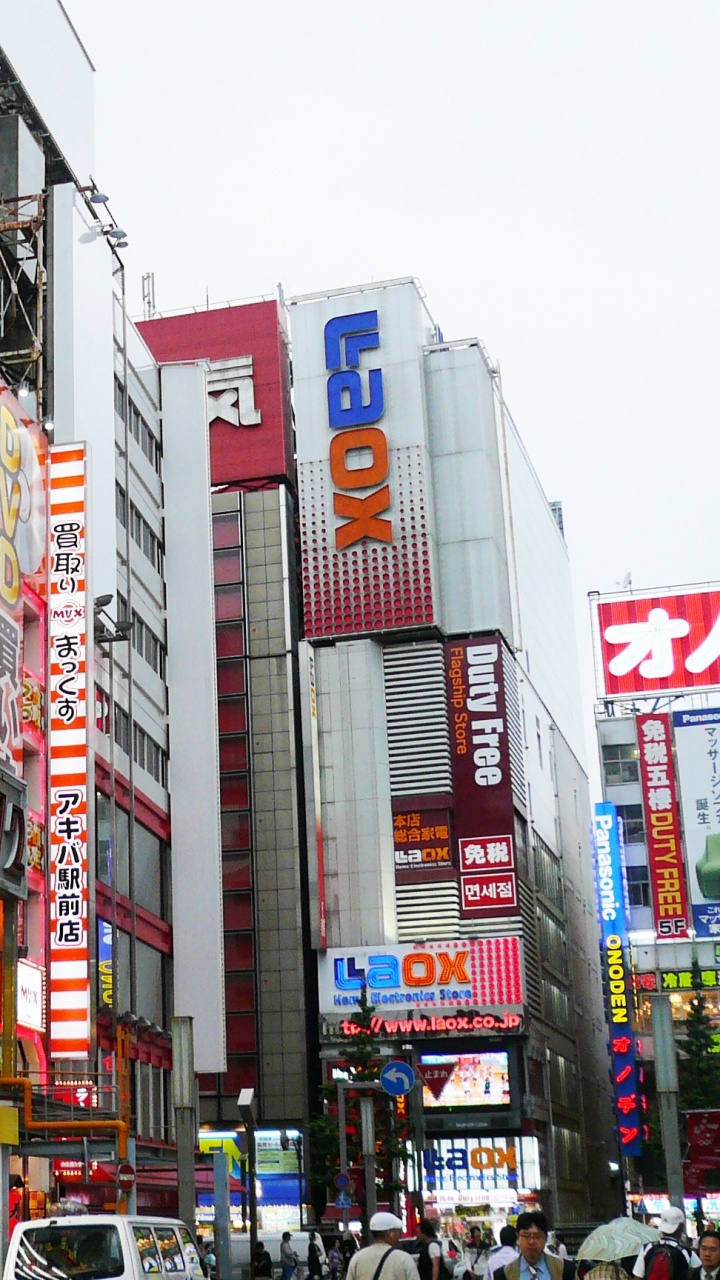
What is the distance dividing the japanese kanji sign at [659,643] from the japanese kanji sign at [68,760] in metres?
46.7

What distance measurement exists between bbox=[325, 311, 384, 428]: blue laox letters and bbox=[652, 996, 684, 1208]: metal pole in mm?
51067

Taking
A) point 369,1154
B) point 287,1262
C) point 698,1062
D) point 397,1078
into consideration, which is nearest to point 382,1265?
point 397,1078

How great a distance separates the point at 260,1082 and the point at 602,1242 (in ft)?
203

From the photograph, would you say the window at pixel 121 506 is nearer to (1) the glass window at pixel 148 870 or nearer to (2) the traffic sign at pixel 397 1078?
(1) the glass window at pixel 148 870

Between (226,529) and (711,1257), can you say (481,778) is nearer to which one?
(226,529)

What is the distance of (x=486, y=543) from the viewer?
249ft

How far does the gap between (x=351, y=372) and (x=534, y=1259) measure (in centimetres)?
6769

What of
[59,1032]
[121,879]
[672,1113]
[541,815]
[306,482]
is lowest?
[672,1113]

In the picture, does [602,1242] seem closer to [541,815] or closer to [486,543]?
[486,543]

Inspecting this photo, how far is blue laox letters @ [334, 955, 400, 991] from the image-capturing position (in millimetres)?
70625

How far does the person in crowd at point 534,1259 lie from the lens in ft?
38.7

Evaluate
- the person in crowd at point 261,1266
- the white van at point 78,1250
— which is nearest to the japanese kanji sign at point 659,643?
the person in crowd at point 261,1266

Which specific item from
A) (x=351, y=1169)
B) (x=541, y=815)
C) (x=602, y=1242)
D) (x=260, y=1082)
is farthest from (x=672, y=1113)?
(x=541, y=815)

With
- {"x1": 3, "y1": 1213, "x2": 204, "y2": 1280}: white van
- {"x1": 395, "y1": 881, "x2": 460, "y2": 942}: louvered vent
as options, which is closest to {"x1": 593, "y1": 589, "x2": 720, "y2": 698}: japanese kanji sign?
{"x1": 395, "y1": 881, "x2": 460, "y2": 942}: louvered vent
